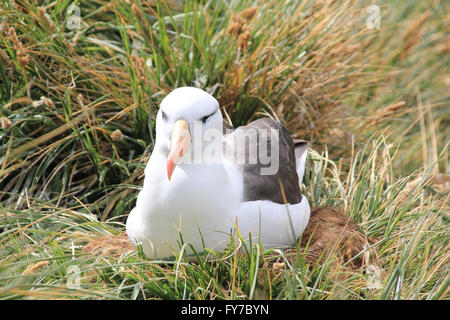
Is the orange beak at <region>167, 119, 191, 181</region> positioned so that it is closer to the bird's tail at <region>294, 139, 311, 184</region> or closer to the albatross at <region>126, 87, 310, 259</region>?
the albatross at <region>126, 87, 310, 259</region>

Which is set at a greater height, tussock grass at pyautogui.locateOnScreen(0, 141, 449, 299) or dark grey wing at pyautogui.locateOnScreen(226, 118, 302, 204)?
dark grey wing at pyautogui.locateOnScreen(226, 118, 302, 204)

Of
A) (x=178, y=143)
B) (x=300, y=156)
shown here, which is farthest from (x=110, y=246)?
(x=300, y=156)

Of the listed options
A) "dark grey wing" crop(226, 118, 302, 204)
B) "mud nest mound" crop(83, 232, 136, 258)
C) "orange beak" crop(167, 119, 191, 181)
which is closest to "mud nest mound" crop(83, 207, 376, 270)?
"mud nest mound" crop(83, 232, 136, 258)

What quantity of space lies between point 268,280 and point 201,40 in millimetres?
2003

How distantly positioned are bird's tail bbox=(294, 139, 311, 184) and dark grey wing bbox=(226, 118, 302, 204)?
0.24m

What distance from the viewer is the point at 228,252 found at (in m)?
2.61

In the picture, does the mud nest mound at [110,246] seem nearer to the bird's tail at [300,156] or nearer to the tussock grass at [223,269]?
the tussock grass at [223,269]

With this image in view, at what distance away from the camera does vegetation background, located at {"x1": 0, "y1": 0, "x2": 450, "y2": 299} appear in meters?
2.57

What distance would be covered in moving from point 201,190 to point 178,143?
32 centimetres

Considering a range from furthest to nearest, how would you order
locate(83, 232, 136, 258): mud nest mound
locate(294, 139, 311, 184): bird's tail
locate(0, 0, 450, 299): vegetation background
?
1. locate(294, 139, 311, 184): bird's tail
2. locate(83, 232, 136, 258): mud nest mound
3. locate(0, 0, 450, 299): vegetation background

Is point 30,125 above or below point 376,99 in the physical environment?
below

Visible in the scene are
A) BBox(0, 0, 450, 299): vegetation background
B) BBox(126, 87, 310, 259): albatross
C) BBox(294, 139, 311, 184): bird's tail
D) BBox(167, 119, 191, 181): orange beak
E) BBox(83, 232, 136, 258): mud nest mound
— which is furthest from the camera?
BBox(294, 139, 311, 184): bird's tail
